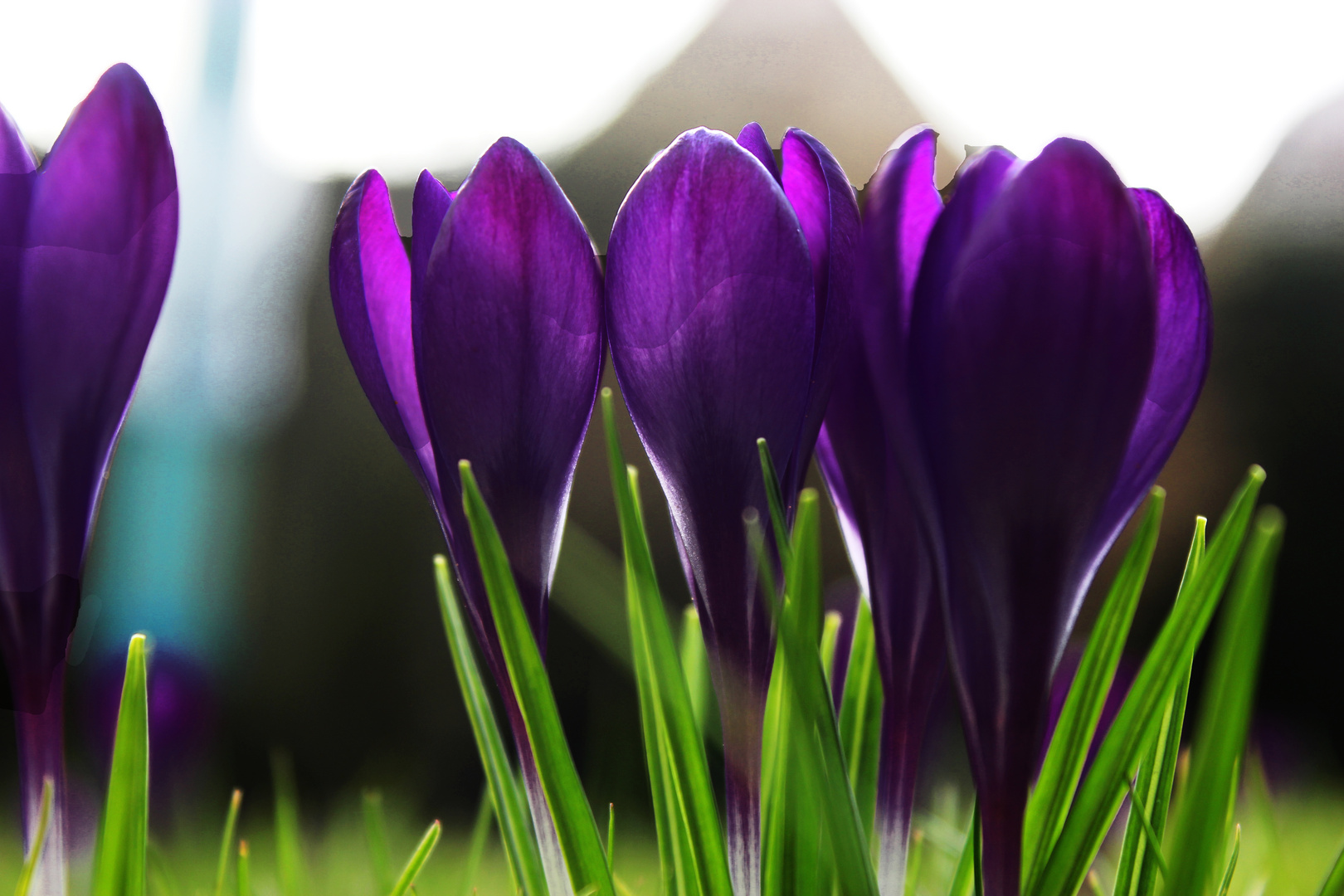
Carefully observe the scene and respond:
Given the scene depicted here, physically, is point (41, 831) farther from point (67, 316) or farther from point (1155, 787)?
point (1155, 787)

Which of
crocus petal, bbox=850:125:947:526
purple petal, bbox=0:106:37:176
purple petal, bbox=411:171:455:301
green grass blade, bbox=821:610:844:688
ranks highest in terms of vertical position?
purple petal, bbox=0:106:37:176

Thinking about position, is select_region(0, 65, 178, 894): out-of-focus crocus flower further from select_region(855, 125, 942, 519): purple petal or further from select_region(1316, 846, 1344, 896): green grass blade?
select_region(1316, 846, 1344, 896): green grass blade

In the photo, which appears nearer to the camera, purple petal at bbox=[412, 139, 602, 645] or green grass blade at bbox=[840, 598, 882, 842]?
purple petal at bbox=[412, 139, 602, 645]

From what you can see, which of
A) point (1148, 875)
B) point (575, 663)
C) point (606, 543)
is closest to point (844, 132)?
point (606, 543)

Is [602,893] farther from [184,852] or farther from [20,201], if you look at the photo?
[184,852]

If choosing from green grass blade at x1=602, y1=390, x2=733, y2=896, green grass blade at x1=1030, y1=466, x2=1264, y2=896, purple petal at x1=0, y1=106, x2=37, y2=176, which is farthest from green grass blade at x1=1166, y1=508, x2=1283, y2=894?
purple petal at x1=0, y1=106, x2=37, y2=176

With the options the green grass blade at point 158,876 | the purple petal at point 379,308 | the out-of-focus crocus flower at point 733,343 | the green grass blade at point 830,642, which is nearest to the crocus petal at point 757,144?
the out-of-focus crocus flower at point 733,343
